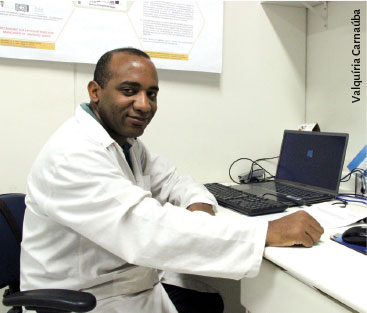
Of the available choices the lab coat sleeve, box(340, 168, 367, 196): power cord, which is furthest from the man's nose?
box(340, 168, 367, 196): power cord

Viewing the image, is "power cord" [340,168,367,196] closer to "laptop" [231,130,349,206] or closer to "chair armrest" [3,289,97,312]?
"laptop" [231,130,349,206]

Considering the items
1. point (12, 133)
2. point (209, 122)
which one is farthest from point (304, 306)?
point (12, 133)

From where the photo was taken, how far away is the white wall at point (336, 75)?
164 centimetres

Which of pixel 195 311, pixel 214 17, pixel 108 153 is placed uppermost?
pixel 214 17

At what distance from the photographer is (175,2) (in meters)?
1.60

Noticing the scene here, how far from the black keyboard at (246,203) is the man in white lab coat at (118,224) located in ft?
0.34

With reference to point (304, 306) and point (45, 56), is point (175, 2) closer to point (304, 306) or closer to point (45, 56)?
point (45, 56)

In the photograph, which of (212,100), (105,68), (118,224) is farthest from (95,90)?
(212,100)

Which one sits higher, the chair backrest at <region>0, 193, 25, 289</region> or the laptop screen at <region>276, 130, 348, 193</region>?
the laptop screen at <region>276, 130, 348, 193</region>

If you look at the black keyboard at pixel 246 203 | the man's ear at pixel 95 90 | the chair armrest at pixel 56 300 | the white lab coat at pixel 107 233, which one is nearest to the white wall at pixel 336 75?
the black keyboard at pixel 246 203

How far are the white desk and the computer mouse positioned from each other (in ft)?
0.09

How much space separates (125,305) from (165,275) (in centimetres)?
30

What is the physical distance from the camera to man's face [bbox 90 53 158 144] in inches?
40.6

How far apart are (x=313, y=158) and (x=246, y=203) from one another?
50 centimetres
